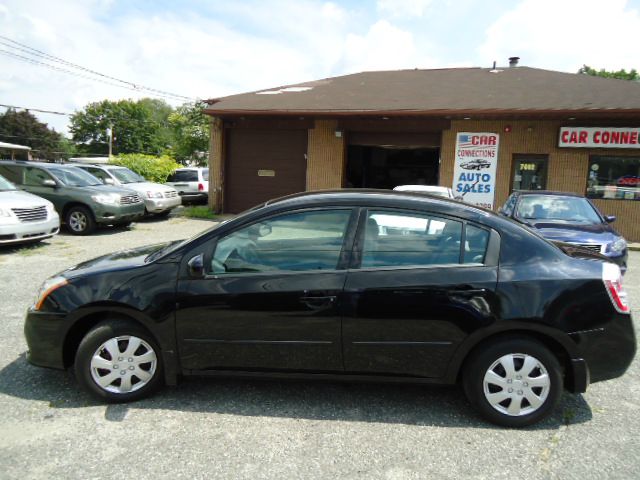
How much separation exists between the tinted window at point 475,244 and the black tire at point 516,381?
0.57m

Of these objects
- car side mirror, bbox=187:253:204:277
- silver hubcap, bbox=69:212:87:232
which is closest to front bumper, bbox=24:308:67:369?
car side mirror, bbox=187:253:204:277

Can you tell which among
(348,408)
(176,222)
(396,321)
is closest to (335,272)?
(396,321)

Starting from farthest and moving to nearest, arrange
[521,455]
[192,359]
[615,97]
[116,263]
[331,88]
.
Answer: [331,88] → [615,97] → [116,263] → [192,359] → [521,455]

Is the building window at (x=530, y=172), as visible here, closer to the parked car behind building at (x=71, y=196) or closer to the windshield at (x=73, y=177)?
the parked car behind building at (x=71, y=196)

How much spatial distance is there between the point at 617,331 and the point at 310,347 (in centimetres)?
204

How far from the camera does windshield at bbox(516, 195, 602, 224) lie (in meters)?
7.94

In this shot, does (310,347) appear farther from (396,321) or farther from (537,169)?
(537,169)

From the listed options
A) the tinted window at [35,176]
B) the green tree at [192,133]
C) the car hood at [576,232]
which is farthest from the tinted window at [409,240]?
the green tree at [192,133]

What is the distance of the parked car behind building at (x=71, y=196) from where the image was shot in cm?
1112

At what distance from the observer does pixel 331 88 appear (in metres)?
17.4

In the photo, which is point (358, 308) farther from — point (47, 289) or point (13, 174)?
point (13, 174)

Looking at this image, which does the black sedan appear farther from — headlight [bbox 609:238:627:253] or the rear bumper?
headlight [bbox 609:238:627:253]

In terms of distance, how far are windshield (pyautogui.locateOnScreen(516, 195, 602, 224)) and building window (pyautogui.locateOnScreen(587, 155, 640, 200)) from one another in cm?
608

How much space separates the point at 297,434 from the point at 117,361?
1.39 meters
